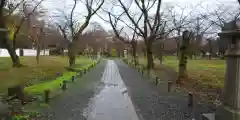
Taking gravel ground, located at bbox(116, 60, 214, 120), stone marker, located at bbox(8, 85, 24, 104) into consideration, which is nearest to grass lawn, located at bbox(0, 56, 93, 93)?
Answer: stone marker, located at bbox(8, 85, 24, 104)

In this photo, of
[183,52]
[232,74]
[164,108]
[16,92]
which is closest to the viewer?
[232,74]

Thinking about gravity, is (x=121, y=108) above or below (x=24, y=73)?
below

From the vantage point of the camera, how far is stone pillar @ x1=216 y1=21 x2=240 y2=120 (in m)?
5.92

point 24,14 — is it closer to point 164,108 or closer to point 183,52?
point 183,52

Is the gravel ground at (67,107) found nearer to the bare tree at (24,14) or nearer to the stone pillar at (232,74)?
the stone pillar at (232,74)

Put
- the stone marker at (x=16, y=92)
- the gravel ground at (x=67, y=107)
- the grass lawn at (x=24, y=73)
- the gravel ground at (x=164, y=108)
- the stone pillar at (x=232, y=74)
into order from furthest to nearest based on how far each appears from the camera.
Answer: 1. the grass lawn at (x=24, y=73)
2. the stone marker at (x=16, y=92)
3. the gravel ground at (x=164, y=108)
4. the gravel ground at (x=67, y=107)
5. the stone pillar at (x=232, y=74)

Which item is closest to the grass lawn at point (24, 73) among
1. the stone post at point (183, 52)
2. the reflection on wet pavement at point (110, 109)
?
the reflection on wet pavement at point (110, 109)

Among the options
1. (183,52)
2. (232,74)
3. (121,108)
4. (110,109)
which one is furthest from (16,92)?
(183,52)

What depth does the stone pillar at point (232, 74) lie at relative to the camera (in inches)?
233

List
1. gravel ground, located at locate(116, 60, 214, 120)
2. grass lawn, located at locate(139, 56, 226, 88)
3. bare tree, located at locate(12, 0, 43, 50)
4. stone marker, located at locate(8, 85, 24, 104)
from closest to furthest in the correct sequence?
gravel ground, located at locate(116, 60, 214, 120) < stone marker, located at locate(8, 85, 24, 104) < grass lawn, located at locate(139, 56, 226, 88) < bare tree, located at locate(12, 0, 43, 50)

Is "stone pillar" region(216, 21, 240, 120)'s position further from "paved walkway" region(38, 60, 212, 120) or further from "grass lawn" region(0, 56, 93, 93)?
"grass lawn" region(0, 56, 93, 93)

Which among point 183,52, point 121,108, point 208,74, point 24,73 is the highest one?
point 183,52

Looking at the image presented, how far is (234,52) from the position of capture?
19.7 feet

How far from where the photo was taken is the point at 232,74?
6.09 meters
